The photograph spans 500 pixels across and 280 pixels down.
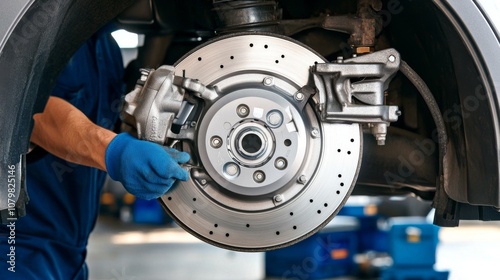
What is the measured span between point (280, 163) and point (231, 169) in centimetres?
9

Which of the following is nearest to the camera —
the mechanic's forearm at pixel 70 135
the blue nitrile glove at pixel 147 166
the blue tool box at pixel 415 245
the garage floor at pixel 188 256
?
the blue nitrile glove at pixel 147 166

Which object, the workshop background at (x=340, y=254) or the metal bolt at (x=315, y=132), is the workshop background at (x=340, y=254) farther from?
the metal bolt at (x=315, y=132)

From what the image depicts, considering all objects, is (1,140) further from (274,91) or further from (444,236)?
(444,236)

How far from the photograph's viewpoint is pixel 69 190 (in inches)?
74.1

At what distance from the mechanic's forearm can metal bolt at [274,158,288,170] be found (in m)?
0.33

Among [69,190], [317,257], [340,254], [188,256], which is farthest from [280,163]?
[188,256]

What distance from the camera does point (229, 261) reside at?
5.12 meters

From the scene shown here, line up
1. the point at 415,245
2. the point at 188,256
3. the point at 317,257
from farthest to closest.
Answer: the point at 188,256 → the point at 317,257 → the point at 415,245

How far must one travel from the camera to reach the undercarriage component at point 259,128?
1.32 meters

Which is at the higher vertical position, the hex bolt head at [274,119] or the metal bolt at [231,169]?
the hex bolt head at [274,119]

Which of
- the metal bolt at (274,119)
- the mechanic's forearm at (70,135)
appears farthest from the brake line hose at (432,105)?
the mechanic's forearm at (70,135)

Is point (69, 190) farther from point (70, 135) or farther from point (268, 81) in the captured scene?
point (268, 81)

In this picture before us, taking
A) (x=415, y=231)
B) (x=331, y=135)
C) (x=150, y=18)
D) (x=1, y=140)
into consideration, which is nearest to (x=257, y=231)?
(x=331, y=135)

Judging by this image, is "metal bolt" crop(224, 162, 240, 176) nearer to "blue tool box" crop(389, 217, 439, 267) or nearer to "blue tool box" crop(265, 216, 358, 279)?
"blue tool box" crop(389, 217, 439, 267)
